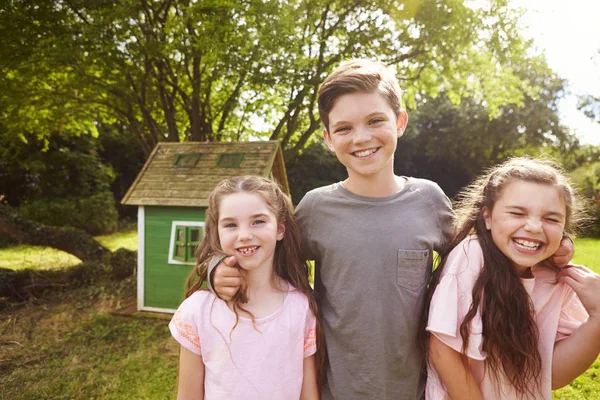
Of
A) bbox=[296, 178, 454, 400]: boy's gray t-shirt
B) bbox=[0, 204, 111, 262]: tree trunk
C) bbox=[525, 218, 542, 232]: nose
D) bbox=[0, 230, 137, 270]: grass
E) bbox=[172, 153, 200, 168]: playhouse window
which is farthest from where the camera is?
bbox=[0, 230, 137, 270]: grass

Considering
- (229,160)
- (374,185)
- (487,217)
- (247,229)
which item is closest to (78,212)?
(229,160)

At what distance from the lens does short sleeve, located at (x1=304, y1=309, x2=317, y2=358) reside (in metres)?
1.76

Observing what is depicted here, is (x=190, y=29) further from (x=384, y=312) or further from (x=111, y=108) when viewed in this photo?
(x=384, y=312)

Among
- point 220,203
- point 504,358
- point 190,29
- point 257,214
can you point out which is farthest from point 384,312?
point 190,29

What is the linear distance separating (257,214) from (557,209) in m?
1.22

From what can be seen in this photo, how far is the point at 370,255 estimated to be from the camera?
1.71m

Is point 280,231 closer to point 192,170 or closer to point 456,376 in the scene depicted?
point 456,376

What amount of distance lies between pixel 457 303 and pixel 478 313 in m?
0.09

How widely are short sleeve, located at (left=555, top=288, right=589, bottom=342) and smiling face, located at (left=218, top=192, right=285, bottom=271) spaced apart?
1285mm

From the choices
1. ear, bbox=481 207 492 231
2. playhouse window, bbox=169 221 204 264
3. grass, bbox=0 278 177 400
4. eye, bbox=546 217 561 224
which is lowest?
grass, bbox=0 278 177 400

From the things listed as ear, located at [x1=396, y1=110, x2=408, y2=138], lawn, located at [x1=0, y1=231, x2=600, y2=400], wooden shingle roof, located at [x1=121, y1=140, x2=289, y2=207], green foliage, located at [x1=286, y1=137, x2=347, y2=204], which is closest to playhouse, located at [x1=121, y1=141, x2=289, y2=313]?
wooden shingle roof, located at [x1=121, y1=140, x2=289, y2=207]

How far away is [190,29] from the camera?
6492 mm

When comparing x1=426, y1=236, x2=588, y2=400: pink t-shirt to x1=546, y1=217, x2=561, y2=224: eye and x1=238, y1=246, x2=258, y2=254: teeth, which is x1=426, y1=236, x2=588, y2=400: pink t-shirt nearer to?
x1=546, y1=217, x2=561, y2=224: eye

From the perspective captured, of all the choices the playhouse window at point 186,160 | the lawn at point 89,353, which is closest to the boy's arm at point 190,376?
the lawn at point 89,353
